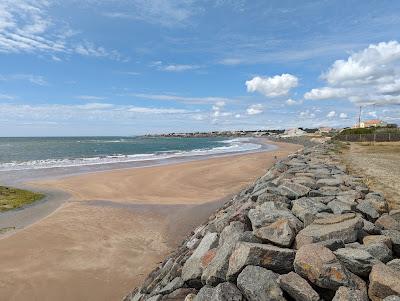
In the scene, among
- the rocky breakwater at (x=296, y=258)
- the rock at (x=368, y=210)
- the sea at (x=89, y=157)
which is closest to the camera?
the rocky breakwater at (x=296, y=258)

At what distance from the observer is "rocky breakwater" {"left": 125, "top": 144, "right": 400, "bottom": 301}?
13.2ft

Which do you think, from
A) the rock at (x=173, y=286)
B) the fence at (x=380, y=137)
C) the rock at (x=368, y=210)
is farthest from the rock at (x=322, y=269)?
the fence at (x=380, y=137)

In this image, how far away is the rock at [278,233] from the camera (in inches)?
198

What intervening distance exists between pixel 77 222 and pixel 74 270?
14.0 feet

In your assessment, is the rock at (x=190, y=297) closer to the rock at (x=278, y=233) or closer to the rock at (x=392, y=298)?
the rock at (x=278, y=233)

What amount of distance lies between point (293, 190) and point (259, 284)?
4.35m

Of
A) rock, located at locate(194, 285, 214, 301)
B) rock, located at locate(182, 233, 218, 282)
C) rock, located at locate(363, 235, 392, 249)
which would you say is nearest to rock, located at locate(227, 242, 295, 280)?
rock, located at locate(194, 285, 214, 301)

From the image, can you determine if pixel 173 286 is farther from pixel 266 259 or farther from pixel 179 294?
pixel 266 259

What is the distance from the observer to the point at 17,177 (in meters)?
25.6

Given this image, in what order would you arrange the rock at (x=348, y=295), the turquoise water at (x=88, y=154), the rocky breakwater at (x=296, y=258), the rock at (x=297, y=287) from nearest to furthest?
the rock at (x=348, y=295)
the rock at (x=297, y=287)
the rocky breakwater at (x=296, y=258)
the turquoise water at (x=88, y=154)

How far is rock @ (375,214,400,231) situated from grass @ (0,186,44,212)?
14.2 metres

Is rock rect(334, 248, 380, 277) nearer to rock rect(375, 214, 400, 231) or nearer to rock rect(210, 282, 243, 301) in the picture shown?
rock rect(210, 282, 243, 301)

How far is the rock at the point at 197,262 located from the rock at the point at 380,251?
2.47 m

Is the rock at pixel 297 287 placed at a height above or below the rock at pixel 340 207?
below
